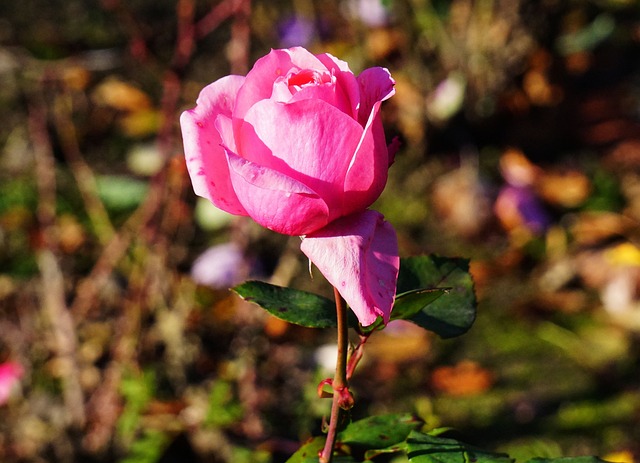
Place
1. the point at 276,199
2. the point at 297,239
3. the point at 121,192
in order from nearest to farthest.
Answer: the point at 276,199 < the point at 297,239 < the point at 121,192

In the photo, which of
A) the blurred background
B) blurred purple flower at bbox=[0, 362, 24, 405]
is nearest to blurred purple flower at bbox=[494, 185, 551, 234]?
the blurred background

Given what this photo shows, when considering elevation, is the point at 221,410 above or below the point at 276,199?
below

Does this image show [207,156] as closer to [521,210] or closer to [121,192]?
[521,210]

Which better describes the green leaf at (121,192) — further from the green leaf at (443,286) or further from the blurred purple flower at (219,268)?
the green leaf at (443,286)

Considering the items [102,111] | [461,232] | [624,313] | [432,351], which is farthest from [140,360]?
[102,111]

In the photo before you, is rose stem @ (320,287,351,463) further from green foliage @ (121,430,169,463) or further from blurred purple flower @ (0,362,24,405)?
blurred purple flower @ (0,362,24,405)

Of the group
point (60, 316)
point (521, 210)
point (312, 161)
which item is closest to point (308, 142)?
point (312, 161)
